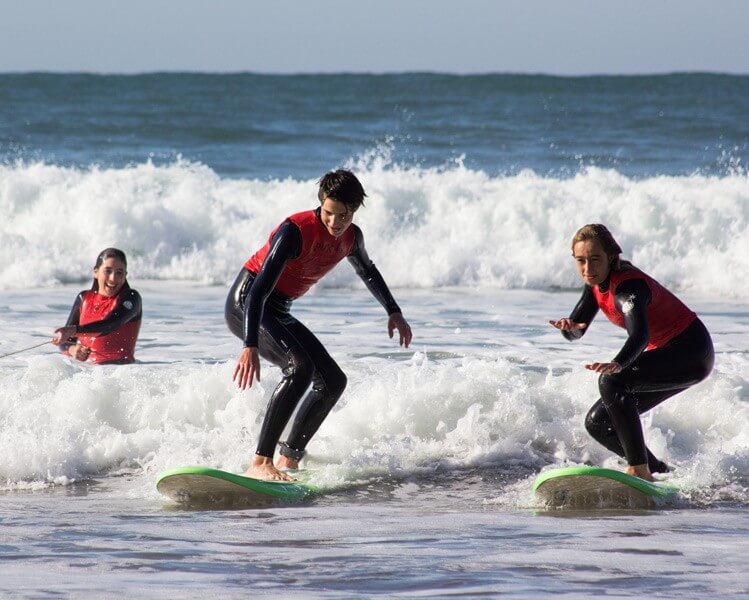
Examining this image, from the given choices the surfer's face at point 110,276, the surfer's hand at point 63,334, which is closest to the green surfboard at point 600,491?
the surfer's hand at point 63,334

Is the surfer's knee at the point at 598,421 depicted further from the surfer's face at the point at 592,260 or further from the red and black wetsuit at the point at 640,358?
the surfer's face at the point at 592,260

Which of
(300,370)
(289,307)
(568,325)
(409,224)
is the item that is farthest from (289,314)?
(409,224)

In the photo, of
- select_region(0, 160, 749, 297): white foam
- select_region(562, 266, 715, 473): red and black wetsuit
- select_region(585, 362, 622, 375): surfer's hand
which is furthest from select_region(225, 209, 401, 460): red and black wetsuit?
select_region(0, 160, 749, 297): white foam

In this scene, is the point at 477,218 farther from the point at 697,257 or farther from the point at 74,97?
the point at 74,97

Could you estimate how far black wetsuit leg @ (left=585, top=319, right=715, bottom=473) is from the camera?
582 centimetres

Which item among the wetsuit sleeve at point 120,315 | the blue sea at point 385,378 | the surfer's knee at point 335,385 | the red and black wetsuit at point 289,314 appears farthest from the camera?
the wetsuit sleeve at point 120,315

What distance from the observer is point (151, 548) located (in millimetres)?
4750

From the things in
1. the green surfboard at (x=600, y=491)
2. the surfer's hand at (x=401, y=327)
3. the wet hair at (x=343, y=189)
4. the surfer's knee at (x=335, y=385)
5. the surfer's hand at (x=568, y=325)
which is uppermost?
the wet hair at (x=343, y=189)

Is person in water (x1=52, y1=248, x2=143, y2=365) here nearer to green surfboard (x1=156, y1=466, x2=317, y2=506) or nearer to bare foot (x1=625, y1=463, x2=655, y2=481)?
green surfboard (x1=156, y1=466, x2=317, y2=506)

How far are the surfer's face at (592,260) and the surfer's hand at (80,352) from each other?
368 centimetres

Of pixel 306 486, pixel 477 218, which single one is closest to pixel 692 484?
pixel 306 486

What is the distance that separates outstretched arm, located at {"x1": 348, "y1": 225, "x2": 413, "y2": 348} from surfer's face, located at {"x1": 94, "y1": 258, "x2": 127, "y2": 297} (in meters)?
2.39

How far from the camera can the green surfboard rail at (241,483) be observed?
5.61 m

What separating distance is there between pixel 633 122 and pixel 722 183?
11054mm
